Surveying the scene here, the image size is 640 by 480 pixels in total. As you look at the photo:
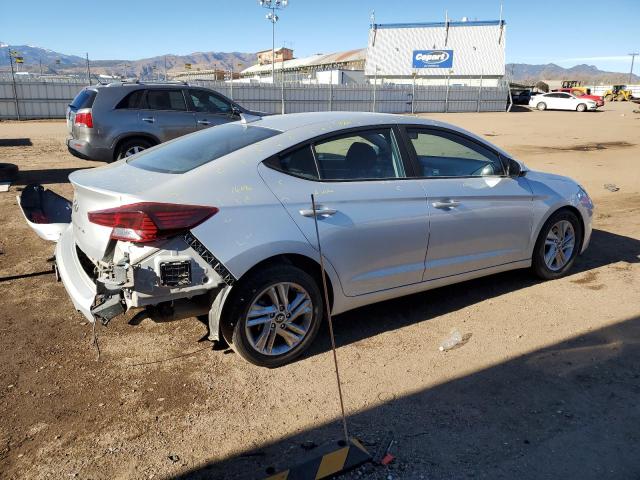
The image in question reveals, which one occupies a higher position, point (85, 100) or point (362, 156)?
point (85, 100)

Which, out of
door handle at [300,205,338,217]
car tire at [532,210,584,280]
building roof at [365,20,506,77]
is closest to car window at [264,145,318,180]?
door handle at [300,205,338,217]

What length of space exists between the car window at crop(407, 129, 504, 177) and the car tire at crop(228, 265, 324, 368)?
144 centimetres

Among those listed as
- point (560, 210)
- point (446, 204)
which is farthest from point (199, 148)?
point (560, 210)

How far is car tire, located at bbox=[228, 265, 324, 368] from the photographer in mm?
3434

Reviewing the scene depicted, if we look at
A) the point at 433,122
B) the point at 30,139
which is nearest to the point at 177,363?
the point at 433,122

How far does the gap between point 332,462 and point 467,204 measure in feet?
8.18

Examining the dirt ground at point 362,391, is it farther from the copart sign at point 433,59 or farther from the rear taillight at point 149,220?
the copart sign at point 433,59

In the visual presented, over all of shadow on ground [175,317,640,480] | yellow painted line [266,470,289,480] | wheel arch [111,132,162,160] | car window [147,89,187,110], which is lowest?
shadow on ground [175,317,640,480]

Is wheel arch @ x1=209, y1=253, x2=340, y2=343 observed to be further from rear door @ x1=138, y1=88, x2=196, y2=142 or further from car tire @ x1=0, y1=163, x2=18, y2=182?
car tire @ x1=0, y1=163, x2=18, y2=182

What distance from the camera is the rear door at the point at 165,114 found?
1012 centimetres

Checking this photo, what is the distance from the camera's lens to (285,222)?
350 centimetres

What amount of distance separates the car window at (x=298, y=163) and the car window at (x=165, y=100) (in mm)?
7390

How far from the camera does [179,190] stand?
329cm

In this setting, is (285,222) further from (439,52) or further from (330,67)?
(330,67)
